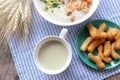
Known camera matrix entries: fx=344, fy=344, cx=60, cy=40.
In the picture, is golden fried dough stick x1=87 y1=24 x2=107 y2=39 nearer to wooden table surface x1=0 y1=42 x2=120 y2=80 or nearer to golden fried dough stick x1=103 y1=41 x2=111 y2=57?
golden fried dough stick x1=103 y1=41 x2=111 y2=57

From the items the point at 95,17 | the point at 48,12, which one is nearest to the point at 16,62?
the point at 48,12

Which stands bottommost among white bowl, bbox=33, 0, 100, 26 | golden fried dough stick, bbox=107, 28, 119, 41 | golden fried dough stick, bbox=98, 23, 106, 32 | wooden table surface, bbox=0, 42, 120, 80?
wooden table surface, bbox=0, 42, 120, 80

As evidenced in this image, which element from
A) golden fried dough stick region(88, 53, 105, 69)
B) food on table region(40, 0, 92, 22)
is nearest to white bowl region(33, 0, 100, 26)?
food on table region(40, 0, 92, 22)

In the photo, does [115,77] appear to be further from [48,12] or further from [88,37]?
[48,12]

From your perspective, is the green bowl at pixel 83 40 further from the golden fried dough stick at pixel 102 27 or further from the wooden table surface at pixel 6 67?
the wooden table surface at pixel 6 67

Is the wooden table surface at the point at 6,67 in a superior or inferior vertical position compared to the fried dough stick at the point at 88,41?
inferior

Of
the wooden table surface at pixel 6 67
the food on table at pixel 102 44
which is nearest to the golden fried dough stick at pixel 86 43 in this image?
the food on table at pixel 102 44
